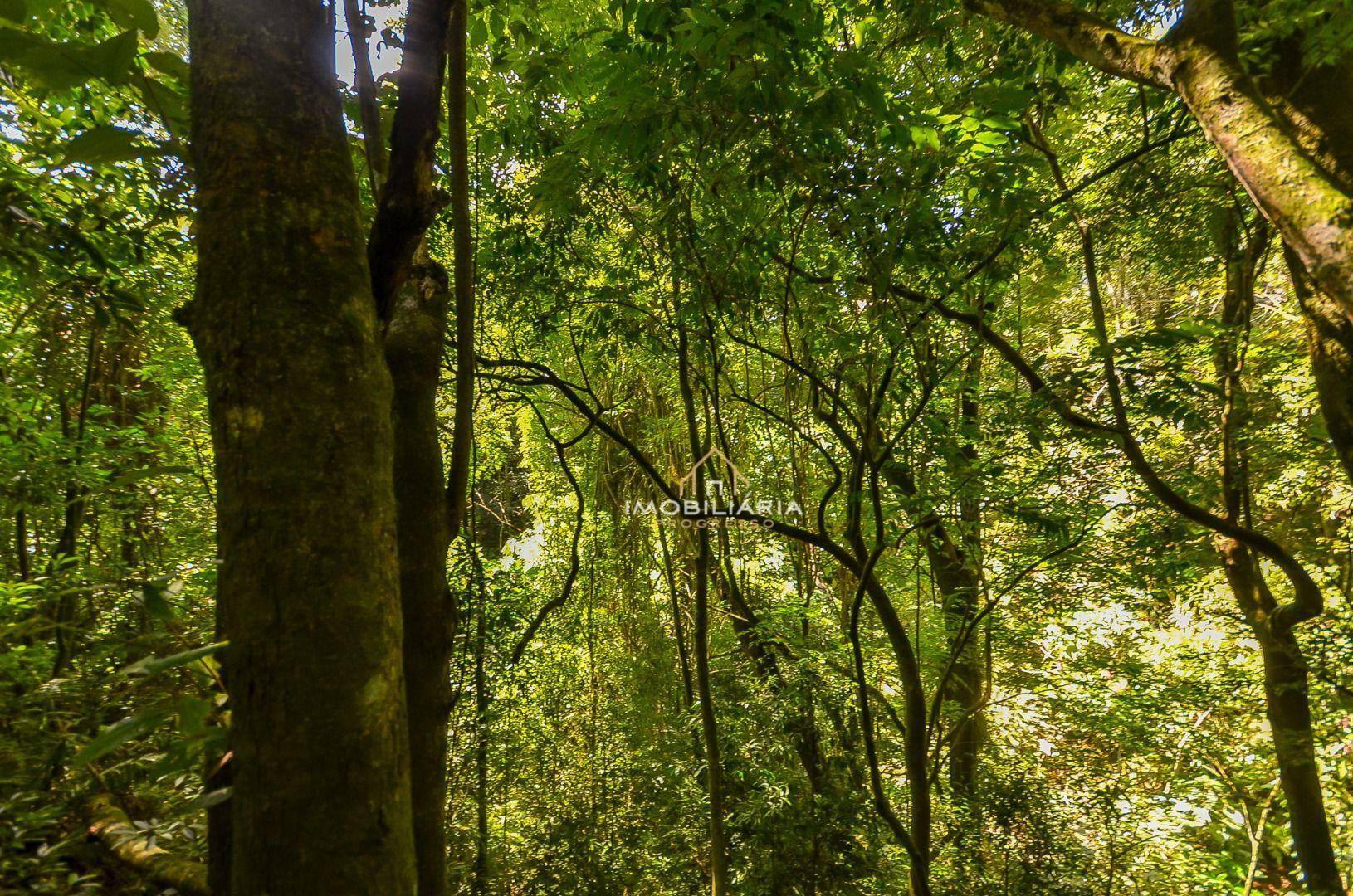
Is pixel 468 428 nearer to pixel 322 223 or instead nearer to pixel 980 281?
pixel 322 223

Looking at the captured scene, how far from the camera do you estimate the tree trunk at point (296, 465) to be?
609mm

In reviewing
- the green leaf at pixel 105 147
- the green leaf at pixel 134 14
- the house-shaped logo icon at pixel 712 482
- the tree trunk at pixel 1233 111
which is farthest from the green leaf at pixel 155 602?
the house-shaped logo icon at pixel 712 482

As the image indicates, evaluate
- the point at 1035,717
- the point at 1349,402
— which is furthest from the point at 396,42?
the point at 1035,717

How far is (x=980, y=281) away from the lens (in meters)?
2.78

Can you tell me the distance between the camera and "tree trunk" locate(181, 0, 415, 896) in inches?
24.0

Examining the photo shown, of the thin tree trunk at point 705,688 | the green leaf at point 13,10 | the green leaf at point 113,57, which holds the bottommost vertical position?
the thin tree trunk at point 705,688

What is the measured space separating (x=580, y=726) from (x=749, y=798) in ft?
8.48

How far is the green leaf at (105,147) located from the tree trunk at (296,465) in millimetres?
220

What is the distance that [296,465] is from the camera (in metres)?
0.68

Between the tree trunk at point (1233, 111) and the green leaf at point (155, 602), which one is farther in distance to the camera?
the tree trunk at point (1233, 111)

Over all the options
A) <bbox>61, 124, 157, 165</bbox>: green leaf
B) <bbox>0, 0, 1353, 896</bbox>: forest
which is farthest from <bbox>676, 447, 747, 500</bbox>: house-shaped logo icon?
<bbox>61, 124, 157, 165</bbox>: green leaf

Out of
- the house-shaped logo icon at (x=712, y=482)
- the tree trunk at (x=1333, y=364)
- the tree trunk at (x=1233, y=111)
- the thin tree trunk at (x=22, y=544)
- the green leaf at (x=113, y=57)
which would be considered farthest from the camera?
the thin tree trunk at (x=22, y=544)

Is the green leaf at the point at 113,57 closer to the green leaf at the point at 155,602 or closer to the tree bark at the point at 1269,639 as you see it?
the green leaf at the point at 155,602

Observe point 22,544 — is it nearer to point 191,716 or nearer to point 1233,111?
point 191,716
